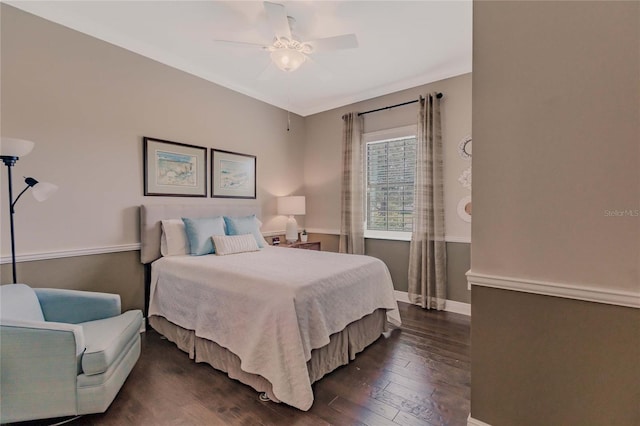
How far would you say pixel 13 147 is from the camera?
6.29 ft

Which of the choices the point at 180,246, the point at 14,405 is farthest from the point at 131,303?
the point at 14,405

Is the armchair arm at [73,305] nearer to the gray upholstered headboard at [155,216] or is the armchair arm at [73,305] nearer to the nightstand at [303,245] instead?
the gray upholstered headboard at [155,216]

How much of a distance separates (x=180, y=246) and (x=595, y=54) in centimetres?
343

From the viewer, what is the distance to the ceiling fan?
7.62ft

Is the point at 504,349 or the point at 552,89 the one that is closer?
the point at 552,89

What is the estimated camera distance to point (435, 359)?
242 cm

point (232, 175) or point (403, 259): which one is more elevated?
point (232, 175)

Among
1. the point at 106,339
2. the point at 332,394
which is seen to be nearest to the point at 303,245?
the point at 332,394

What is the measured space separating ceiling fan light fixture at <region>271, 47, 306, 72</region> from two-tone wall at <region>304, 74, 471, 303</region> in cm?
191

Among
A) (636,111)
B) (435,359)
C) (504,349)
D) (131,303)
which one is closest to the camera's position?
(636,111)

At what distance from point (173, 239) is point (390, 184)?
2971 mm

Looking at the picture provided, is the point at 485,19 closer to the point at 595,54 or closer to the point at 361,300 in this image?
the point at 595,54

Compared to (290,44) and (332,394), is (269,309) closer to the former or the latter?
(332,394)

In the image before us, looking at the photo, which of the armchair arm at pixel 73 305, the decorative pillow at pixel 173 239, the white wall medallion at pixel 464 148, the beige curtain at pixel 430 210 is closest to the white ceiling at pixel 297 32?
the beige curtain at pixel 430 210
